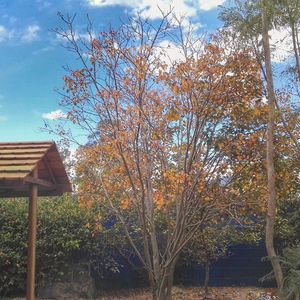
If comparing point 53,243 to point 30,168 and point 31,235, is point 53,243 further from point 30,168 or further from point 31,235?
point 30,168

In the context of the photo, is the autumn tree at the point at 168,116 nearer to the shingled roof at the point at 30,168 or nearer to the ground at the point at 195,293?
the shingled roof at the point at 30,168

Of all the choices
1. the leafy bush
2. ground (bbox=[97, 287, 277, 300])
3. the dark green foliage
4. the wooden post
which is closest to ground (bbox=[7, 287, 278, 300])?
ground (bbox=[97, 287, 277, 300])

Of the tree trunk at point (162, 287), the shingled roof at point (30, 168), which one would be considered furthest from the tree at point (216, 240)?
the shingled roof at point (30, 168)

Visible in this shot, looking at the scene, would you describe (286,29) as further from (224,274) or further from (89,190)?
(224,274)

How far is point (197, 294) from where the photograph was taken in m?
10.6

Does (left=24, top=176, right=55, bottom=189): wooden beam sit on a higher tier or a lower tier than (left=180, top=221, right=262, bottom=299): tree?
higher

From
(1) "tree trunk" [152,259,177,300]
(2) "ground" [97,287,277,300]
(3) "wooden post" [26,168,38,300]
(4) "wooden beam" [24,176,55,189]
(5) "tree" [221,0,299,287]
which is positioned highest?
(5) "tree" [221,0,299,287]

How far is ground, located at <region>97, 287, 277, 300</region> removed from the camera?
10164mm

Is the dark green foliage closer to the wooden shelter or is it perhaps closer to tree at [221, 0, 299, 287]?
tree at [221, 0, 299, 287]

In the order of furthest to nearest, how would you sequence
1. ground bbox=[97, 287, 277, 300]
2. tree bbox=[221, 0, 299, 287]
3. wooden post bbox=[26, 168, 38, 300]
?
ground bbox=[97, 287, 277, 300]
tree bbox=[221, 0, 299, 287]
wooden post bbox=[26, 168, 38, 300]

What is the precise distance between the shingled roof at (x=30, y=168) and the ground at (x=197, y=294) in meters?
4.00

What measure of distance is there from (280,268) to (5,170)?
14.7 feet

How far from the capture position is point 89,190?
9.48 metres

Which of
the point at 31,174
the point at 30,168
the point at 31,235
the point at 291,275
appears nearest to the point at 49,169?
the point at 31,174
